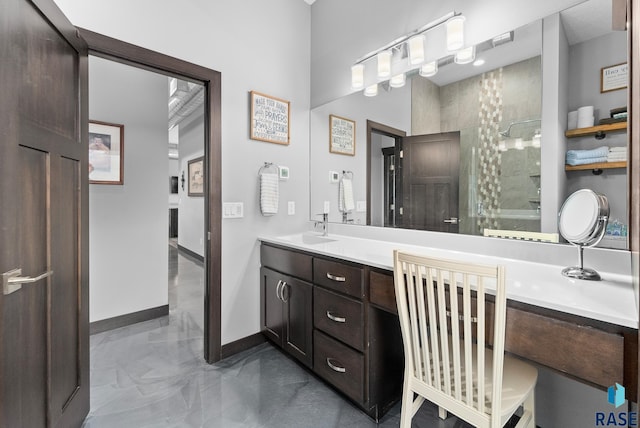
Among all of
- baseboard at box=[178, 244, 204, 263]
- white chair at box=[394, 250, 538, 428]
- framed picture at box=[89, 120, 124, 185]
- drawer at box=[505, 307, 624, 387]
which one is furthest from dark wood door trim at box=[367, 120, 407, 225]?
baseboard at box=[178, 244, 204, 263]

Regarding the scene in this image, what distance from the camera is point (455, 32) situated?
5.82 ft

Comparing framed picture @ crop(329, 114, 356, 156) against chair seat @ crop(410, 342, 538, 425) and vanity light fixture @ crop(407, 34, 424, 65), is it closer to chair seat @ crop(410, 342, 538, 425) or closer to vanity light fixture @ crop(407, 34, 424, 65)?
vanity light fixture @ crop(407, 34, 424, 65)

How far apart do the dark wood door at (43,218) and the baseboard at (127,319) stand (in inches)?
50.1

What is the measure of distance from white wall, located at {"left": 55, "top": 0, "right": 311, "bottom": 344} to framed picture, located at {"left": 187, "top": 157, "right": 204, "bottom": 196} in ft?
10.4

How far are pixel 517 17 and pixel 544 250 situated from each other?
4.06 feet

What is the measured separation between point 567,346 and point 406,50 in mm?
1975

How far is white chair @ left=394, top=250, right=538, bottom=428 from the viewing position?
100cm

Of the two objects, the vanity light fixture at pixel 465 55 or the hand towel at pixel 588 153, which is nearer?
the hand towel at pixel 588 153

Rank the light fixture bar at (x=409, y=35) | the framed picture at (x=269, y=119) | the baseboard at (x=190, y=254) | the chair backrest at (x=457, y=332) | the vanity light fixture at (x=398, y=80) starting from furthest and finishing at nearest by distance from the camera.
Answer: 1. the baseboard at (x=190, y=254)
2. the framed picture at (x=269, y=119)
3. the vanity light fixture at (x=398, y=80)
4. the light fixture bar at (x=409, y=35)
5. the chair backrest at (x=457, y=332)

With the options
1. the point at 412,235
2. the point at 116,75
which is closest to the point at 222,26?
the point at 116,75

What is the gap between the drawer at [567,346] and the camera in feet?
2.87

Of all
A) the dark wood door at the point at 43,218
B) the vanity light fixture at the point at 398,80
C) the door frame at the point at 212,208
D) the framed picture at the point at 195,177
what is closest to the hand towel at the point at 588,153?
the vanity light fixture at the point at 398,80

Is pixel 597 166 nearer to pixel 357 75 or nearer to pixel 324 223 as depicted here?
pixel 357 75

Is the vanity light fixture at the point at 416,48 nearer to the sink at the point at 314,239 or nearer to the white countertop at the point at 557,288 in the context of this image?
the white countertop at the point at 557,288
